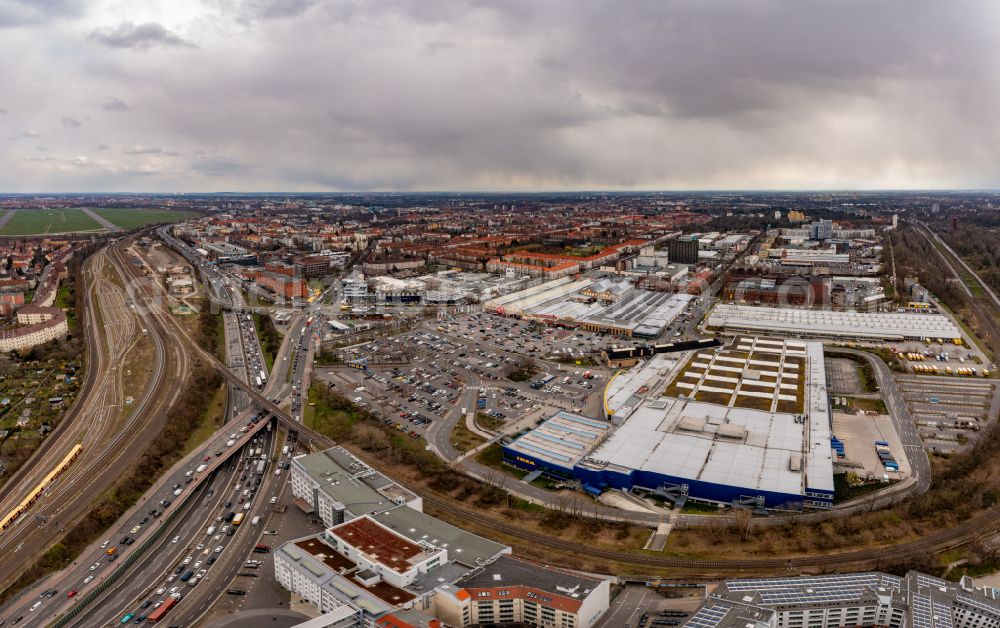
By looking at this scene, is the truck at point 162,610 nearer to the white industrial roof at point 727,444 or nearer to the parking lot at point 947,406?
the white industrial roof at point 727,444

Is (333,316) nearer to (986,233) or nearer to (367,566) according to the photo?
(367,566)

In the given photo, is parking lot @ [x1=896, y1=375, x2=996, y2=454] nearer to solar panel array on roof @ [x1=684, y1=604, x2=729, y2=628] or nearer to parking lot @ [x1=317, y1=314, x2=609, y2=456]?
parking lot @ [x1=317, y1=314, x2=609, y2=456]

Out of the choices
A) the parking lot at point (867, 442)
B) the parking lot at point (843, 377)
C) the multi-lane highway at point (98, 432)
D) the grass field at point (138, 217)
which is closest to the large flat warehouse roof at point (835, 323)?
the parking lot at point (843, 377)

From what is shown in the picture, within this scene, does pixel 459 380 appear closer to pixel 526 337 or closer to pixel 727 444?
pixel 526 337

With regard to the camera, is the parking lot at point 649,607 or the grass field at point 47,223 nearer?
the parking lot at point 649,607

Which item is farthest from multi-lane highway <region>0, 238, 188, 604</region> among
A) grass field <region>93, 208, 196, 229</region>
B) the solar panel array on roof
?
grass field <region>93, 208, 196, 229</region>

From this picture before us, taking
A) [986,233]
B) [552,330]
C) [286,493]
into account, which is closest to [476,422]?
[286,493]

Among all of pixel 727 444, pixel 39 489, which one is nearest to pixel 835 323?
pixel 727 444
